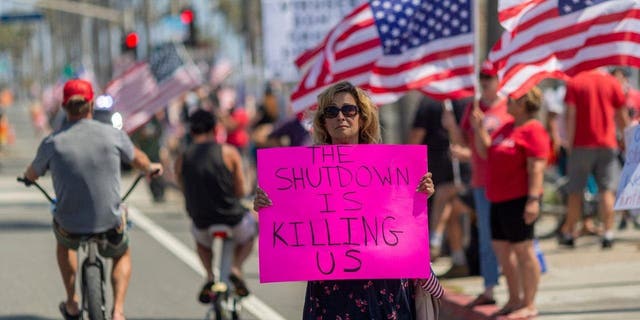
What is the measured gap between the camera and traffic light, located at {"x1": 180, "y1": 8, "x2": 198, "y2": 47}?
31.4 m

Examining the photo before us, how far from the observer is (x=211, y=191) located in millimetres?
9805

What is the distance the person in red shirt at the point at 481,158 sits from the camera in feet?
33.2

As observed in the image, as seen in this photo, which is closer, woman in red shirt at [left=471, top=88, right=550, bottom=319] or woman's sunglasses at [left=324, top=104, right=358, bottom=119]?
woman's sunglasses at [left=324, top=104, right=358, bottom=119]

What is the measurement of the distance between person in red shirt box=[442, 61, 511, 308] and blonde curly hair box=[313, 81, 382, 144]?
143 inches

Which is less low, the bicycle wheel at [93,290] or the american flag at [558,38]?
the american flag at [558,38]

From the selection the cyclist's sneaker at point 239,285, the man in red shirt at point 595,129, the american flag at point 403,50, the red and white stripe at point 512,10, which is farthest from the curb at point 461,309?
the man in red shirt at point 595,129

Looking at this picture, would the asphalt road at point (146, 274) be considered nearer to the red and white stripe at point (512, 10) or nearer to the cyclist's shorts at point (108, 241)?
the cyclist's shorts at point (108, 241)

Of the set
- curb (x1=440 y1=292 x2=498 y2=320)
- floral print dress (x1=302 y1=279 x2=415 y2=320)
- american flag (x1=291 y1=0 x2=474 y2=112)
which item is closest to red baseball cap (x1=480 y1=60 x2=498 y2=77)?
american flag (x1=291 y1=0 x2=474 y2=112)

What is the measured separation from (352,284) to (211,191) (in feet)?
12.9

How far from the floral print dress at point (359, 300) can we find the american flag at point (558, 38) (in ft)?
10.1

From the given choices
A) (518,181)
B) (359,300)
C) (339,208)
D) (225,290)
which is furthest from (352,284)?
(225,290)

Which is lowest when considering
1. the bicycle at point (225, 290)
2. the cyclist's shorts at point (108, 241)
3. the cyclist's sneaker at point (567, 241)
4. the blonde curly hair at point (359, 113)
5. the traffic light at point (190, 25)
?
the cyclist's sneaker at point (567, 241)

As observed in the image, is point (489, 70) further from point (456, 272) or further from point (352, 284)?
point (352, 284)

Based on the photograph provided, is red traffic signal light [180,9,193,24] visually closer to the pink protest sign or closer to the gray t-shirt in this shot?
the gray t-shirt
